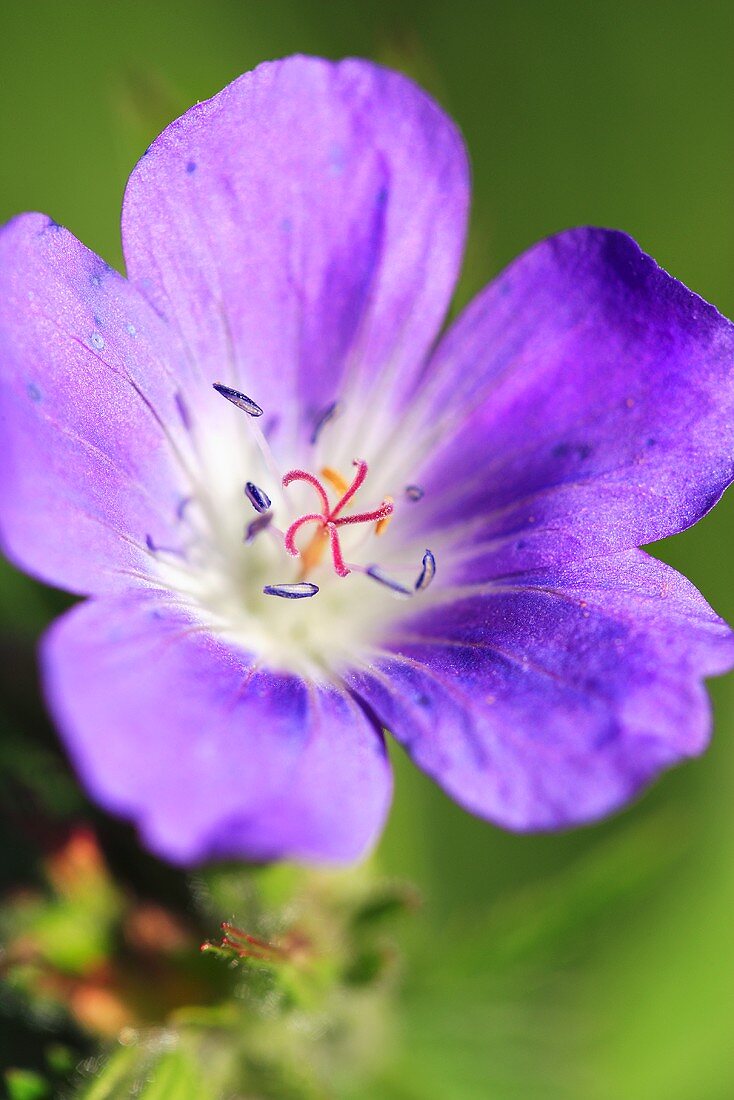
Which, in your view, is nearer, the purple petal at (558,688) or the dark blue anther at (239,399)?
the purple petal at (558,688)

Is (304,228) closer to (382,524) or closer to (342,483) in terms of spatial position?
(342,483)

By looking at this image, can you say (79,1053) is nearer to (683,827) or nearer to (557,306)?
(683,827)

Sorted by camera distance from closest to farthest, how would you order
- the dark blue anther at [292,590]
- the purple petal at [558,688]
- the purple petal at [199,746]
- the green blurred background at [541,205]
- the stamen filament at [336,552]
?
1. the purple petal at [199,746]
2. the purple petal at [558,688]
3. the dark blue anther at [292,590]
4. the stamen filament at [336,552]
5. the green blurred background at [541,205]

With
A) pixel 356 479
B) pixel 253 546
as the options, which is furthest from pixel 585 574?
pixel 253 546

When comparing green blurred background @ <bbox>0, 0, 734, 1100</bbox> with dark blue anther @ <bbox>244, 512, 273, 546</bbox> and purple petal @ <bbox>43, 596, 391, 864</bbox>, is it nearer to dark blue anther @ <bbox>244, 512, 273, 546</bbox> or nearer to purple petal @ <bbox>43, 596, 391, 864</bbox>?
dark blue anther @ <bbox>244, 512, 273, 546</bbox>

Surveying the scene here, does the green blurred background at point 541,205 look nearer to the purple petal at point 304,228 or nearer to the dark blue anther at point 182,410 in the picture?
the purple petal at point 304,228

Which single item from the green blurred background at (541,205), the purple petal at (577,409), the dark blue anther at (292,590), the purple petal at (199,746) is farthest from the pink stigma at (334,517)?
the green blurred background at (541,205)

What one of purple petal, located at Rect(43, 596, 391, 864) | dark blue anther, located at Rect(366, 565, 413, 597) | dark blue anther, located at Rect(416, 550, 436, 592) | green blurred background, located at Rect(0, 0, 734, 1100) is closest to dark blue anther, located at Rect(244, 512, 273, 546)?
dark blue anther, located at Rect(366, 565, 413, 597)
